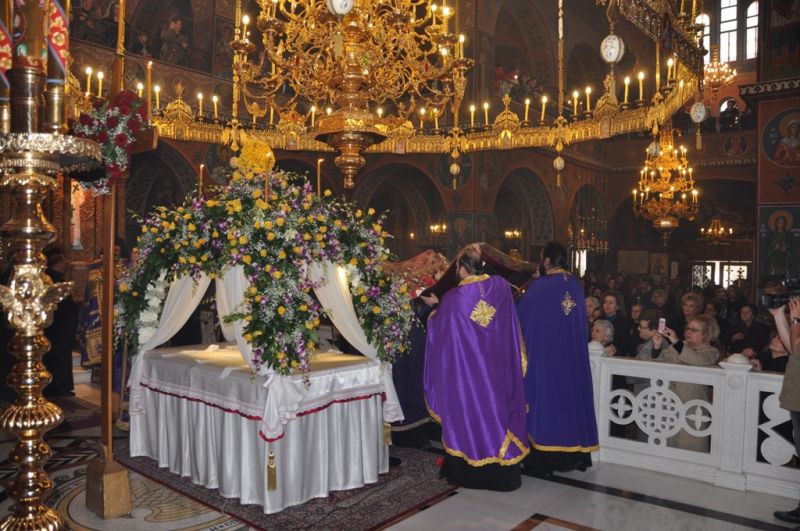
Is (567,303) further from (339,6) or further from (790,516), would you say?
(339,6)

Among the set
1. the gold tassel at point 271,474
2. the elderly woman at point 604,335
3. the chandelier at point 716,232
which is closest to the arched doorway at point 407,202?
the chandelier at point 716,232

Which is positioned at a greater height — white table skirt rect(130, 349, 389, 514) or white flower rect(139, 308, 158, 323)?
white flower rect(139, 308, 158, 323)

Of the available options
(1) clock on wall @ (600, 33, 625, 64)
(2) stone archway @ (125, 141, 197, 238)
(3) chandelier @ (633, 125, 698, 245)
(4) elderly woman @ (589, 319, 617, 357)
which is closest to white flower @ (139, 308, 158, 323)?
(4) elderly woman @ (589, 319, 617, 357)

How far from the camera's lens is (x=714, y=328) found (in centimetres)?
575

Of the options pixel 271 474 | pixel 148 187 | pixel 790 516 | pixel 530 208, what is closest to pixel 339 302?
pixel 271 474

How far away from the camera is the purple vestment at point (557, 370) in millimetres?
5496

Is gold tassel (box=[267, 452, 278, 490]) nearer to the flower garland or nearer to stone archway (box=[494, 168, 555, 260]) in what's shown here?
the flower garland

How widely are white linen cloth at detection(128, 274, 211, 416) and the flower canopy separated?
149 millimetres

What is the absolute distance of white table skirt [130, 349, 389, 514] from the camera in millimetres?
4660

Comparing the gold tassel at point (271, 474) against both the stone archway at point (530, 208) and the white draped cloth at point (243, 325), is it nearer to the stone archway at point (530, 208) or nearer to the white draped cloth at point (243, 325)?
the white draped cloth at point (243, 325)

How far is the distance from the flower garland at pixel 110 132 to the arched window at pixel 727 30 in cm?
2734

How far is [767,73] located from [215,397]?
1115cm

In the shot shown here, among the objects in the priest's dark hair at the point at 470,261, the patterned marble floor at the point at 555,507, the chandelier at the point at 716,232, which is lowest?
the patterned marble floor at the point at 555,507

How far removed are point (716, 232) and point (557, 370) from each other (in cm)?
2005
